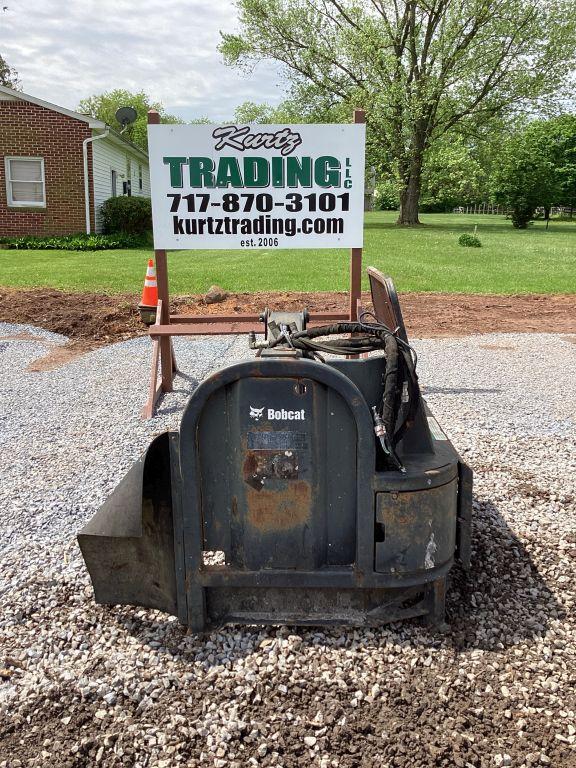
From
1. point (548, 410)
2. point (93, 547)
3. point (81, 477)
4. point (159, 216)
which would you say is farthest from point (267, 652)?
point (159, 216)

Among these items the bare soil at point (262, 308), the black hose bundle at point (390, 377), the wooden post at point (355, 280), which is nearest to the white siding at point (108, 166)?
the bare soil at point (262, 308)

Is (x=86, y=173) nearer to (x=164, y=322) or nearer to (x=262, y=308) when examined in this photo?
(x=262, y=308)

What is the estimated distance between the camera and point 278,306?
38.1 ft

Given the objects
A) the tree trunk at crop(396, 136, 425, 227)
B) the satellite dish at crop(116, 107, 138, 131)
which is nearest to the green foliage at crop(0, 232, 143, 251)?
the satellite dish at crop(116, 107, 138, 131)

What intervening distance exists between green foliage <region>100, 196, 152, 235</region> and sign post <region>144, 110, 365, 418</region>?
19.0m

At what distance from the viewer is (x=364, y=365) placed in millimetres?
2691

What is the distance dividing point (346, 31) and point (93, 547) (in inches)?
1351

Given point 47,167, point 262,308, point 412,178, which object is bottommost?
point 262,308

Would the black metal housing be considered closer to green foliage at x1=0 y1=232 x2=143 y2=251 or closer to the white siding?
green foliage at x1=0 y1=232 x2=143 y2=251

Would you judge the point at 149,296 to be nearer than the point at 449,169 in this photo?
Yes

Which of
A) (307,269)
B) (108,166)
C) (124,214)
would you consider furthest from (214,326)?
(108,166)

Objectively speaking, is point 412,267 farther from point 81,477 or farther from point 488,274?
point 81,477

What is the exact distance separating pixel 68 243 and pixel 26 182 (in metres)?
→ 3.24

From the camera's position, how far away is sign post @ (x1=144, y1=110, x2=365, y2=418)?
20.4 ft
